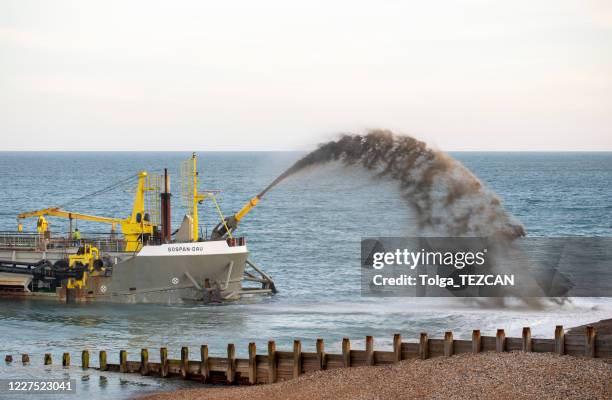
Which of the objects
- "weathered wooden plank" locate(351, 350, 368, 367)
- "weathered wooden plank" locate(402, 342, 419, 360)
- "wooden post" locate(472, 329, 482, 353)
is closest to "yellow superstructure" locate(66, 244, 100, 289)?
"weathered wooden plank" locate(351, 350, 368, 367)

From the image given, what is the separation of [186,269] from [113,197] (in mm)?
115452

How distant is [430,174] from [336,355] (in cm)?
2432

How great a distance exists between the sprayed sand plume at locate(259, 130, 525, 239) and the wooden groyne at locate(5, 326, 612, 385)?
2134 centimetres

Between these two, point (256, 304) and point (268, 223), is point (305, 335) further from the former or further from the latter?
point (268, 223)

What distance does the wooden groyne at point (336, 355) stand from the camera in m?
34.4

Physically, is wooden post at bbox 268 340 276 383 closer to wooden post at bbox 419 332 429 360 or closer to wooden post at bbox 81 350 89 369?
wooden post at bbox 419 332 429 360

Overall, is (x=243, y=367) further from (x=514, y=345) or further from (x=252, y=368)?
(x=514, y=345)

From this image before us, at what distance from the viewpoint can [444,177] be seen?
59.1 m

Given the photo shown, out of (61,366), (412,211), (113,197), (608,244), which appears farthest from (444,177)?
(113,197)

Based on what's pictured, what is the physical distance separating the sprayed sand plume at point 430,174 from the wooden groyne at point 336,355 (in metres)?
21.3


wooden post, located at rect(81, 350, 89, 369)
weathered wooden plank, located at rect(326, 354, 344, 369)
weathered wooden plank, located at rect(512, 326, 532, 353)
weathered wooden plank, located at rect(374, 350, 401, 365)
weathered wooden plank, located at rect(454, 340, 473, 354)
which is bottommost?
wooden post, located at rect(81, 350, 89, 369)

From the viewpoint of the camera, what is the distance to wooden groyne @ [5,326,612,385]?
3438 cm

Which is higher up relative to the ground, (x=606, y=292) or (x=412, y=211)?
(x=412, y=211)

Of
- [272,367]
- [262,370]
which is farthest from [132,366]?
[272,367]
